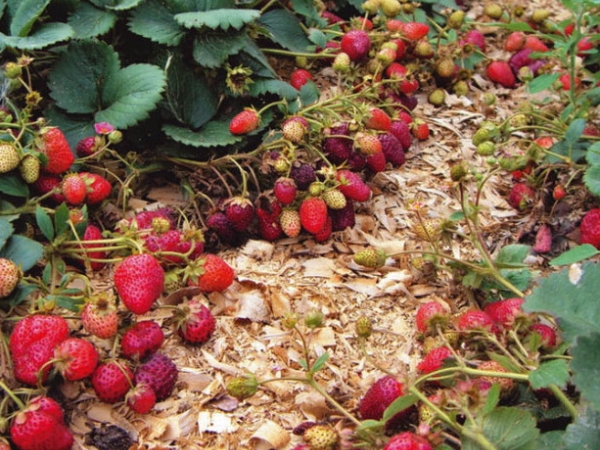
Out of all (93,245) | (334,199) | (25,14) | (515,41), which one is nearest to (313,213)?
(334,199)

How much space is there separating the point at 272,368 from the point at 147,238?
0.43 m

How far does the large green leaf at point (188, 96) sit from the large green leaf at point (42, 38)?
0.31 metres

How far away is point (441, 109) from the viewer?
2686mm

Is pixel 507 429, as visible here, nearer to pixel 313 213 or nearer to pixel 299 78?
pixel 313 213

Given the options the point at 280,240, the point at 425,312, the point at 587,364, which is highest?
the point at 587,364

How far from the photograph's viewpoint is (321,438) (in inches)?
56.4

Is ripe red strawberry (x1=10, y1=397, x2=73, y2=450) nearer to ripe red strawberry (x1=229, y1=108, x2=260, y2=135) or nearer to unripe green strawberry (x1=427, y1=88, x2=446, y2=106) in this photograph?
ripe red strawberry (x1=229, y1=108, x2=260, y2=135)

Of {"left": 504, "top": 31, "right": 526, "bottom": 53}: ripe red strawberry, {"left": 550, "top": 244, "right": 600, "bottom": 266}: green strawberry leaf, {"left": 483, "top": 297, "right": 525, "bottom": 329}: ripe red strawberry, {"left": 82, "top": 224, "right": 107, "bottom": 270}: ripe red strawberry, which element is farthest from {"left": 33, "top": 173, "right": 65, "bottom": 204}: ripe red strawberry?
{"left": 504, "top": 31, "right": 526, "bottom": 53}: ripe red strawberry

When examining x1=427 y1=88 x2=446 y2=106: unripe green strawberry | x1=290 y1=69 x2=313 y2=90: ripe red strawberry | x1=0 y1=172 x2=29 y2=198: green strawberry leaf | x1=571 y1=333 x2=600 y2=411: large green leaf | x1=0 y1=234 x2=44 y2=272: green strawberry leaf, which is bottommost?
x1=0 y1=234 x2=44 y2=272: green strawberry leaf

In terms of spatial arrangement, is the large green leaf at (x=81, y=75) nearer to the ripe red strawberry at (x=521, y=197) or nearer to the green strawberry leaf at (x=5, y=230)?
the green strawberry leaf at (x=5, y=230)

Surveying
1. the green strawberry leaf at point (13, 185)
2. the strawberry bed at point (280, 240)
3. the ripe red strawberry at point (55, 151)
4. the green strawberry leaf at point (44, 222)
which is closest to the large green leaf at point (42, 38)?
the strawberry bed at point (280, 240)

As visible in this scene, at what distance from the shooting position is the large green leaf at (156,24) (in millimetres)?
2141

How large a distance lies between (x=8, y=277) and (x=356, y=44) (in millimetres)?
1367

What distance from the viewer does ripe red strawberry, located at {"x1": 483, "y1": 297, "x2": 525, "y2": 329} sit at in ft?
5.39
